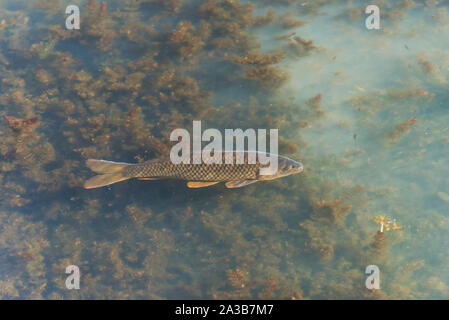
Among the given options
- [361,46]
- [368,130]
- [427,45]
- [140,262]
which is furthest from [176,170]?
[427,45]

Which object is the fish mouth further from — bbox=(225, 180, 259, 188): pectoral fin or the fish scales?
bbox=(225, 180, 259, 188): pectoral fin

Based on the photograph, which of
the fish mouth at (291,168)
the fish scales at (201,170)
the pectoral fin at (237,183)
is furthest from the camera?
the fish mouth at (291,168)

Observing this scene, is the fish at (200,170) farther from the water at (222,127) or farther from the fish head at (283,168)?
the water at (222,127)

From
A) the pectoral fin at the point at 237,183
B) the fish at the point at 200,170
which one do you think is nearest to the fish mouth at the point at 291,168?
the fish at the point at 200,170

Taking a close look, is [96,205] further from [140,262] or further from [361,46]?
[361,46]
